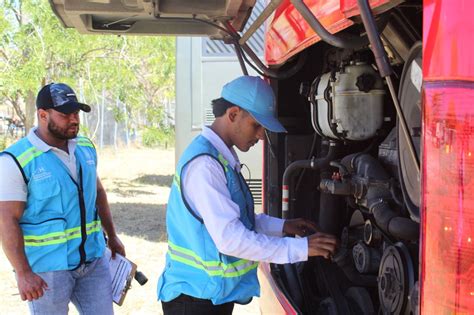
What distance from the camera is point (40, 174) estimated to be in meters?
3.15

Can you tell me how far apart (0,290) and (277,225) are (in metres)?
4.36

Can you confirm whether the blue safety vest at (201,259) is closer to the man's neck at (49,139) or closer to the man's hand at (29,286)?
the man's hand at (29,286)

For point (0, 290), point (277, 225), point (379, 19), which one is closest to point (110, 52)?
point (0, 290)

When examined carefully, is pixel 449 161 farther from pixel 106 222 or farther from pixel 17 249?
pixel 106 222

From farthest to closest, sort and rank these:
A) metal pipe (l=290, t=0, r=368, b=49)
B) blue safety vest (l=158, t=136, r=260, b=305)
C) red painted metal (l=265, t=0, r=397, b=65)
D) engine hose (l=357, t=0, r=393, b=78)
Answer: blue safety vest (l=158, t=136, r=260, b=305) < red painted metal (l=265, t=0, r=397, b=65) < metal pipe (l=290, t=0, r=368, b=49) < engine hose (l=357, t=0, r=393, b=78)

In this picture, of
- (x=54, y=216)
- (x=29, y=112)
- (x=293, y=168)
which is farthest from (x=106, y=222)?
(x=29, y=112)

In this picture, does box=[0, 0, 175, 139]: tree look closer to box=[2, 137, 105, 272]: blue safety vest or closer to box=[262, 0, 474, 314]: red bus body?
box=[2, 137, 105, 272]: blue safety vest

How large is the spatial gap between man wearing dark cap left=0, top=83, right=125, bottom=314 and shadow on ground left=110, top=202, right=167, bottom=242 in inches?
201

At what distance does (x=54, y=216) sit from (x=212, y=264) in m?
1.23

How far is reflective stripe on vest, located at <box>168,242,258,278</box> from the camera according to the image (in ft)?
7.62

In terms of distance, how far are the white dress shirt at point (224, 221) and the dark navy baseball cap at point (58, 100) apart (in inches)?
49.8

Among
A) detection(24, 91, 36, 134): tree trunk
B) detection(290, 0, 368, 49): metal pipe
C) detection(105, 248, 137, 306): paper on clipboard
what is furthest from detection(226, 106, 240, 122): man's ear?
detection(24, 91, 36, 134): tree trunk

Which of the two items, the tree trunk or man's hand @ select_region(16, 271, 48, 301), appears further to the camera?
the tree trunk

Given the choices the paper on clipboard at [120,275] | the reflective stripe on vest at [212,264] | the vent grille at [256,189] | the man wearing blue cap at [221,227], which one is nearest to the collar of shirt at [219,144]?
the man wearing blue cap at [221,227]
